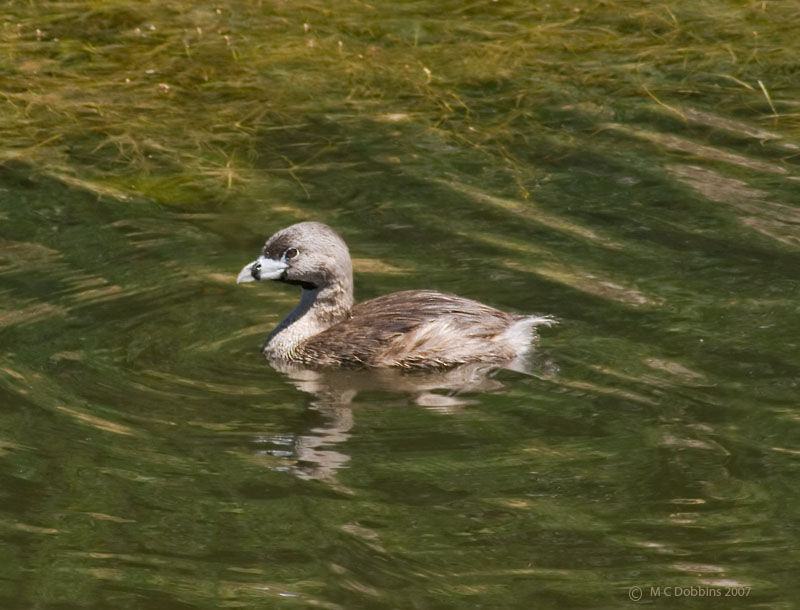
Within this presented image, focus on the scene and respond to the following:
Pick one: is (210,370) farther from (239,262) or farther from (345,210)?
(345,210)

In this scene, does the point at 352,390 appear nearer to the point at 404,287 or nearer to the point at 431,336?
the point at 431,336

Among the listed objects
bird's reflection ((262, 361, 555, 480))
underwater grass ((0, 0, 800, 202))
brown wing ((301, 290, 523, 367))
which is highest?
underwater grass ((0, 0, 800, 202))

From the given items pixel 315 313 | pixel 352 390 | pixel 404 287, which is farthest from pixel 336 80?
pixel 352 390

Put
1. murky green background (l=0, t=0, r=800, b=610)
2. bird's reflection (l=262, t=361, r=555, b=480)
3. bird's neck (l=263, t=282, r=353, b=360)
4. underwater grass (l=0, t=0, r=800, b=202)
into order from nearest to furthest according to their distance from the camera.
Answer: murky green background (l=0, t=0, r=800, b=610)
bird's reflection (l=262, t=361, r=555, b=480)
bird's neck (l=263, t=282, r=353, b=360)
underwater grass (l=0, t=0, r=800, b=202)

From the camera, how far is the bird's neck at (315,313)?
858cm

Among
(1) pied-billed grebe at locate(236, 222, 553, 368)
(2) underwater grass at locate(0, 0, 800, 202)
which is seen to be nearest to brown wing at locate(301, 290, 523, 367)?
(1) pied-billed grebe at locate(236, 222, 553, 368)

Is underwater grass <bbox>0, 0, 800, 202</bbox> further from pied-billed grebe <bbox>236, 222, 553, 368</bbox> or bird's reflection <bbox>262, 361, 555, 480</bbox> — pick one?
bird's reflection <bbox>262, 361, 555, 480</bbox>

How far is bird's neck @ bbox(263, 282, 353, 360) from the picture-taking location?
8.58 metres

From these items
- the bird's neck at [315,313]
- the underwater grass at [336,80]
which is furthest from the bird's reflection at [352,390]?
the underwater grass at [336,80]

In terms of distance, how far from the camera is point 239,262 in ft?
31.3

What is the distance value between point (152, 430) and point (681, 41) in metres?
7.48

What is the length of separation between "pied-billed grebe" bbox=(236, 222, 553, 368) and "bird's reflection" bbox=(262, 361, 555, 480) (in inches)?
3.1

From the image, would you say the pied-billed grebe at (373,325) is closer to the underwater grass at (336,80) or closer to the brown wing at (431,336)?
the brown wing at (431,336)

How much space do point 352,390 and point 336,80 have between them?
512cm
